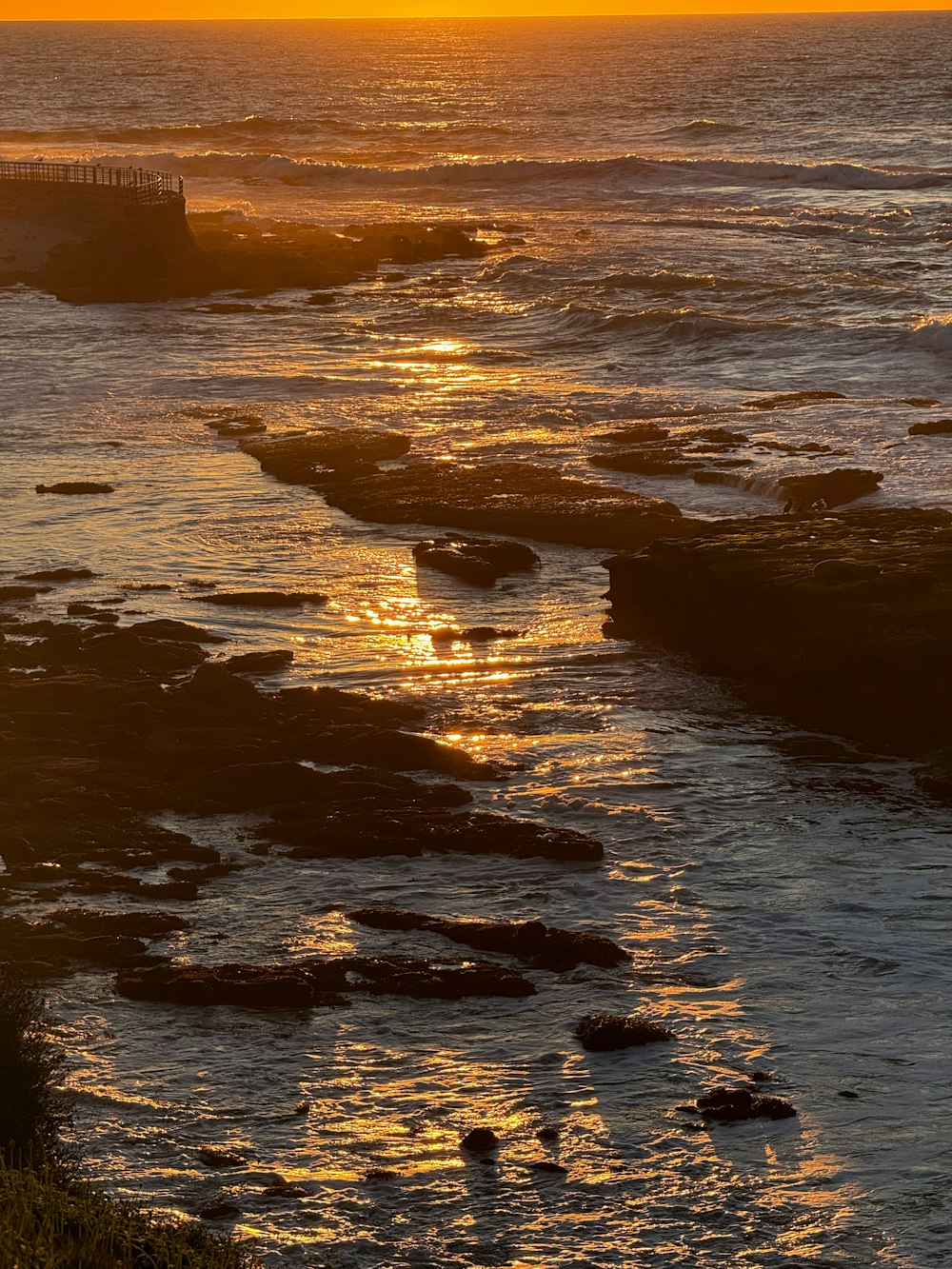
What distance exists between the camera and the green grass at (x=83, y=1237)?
897cm

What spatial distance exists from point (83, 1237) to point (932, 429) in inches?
1124

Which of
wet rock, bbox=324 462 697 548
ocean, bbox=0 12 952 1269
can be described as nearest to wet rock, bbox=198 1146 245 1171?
ocean, bbox=0 12 952 1269

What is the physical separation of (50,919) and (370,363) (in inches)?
1218

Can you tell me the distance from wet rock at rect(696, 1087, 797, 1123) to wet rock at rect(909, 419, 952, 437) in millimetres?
23785

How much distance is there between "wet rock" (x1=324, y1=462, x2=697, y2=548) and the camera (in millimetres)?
28047

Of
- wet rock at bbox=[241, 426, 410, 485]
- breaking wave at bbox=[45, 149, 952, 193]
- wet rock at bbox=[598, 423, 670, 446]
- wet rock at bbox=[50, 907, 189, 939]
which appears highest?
breaking wave at bbox=[45, 149, 952, 193]

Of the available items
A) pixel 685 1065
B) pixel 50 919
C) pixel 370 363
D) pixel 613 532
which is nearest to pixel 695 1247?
pixel 685 1065

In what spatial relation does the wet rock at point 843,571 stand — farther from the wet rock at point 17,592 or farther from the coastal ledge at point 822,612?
the wet rock at point 17,592

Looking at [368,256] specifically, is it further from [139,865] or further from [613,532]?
[139,865]

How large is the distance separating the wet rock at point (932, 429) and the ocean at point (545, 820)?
3.16 feet

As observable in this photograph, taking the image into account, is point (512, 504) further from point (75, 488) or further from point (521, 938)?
point (521, 938)

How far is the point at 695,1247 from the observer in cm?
1152

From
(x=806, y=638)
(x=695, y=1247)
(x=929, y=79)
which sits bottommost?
Answer: (x=695, y=1247)

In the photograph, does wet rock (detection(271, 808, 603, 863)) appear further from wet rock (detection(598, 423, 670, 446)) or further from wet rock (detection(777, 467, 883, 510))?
wet rock (detection(598, 423, 670, 446))
